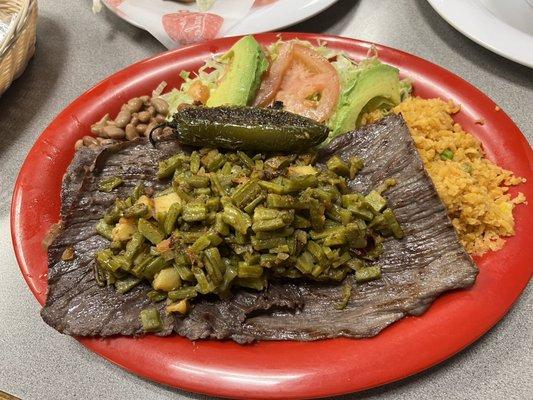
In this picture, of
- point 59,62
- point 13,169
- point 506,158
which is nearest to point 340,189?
point 506,158

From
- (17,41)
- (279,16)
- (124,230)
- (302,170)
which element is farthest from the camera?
(279,16)

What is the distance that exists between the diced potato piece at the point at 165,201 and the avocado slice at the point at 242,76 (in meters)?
0.66

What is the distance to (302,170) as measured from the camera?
90.5 inches

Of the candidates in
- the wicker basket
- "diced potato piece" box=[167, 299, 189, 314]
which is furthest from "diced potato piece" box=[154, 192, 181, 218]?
the wicker basket

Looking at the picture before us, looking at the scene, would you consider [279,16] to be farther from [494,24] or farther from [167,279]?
[167,279]

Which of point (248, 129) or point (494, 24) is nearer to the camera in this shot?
point (248, 129)

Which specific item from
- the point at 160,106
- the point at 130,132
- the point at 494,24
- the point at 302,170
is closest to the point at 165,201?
the point at 302,170

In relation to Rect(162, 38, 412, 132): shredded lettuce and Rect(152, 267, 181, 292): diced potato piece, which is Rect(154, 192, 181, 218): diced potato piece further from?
Rect(162, 38, 412, 132): shredded lettuce

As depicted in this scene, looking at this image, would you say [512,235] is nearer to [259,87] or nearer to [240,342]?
[240,342]

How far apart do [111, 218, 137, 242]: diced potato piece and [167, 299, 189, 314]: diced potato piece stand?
1.07 feet

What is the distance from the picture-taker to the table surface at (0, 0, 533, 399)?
2137mm

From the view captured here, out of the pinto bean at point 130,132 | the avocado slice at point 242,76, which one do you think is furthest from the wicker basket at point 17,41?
the avocado slice at point 242,76

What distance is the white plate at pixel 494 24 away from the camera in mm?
2934

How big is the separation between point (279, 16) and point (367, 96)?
0.99 metres
